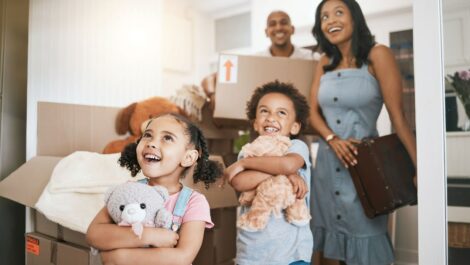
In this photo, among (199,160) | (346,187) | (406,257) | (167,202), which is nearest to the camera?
(167,202)

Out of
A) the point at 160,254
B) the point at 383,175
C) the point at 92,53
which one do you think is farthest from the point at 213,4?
the point at 160,254

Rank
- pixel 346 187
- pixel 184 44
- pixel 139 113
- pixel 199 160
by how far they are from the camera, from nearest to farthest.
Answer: pixel 199 160
pixel 346 187
pixel 139 113
pixel 184 44

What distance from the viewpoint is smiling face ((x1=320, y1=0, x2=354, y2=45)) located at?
4.42ft

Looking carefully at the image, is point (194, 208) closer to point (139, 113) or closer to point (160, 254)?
point (160, 254)

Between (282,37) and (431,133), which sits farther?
(282,37)

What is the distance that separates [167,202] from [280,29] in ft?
4.19

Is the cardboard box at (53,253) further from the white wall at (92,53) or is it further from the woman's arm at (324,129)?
the woman's arm at (324,129)

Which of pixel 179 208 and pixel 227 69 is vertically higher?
pixel 227 69

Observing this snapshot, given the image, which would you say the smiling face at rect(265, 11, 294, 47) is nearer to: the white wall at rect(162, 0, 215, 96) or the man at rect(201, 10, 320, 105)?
the man at rect(201, 10, 320, 105)

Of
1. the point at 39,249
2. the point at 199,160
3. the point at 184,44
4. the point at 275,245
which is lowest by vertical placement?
the point at 39,249

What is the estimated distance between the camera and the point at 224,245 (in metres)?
1.50

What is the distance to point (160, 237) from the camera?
31.8 inches

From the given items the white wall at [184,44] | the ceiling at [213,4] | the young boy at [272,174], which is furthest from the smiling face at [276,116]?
the ceiling at [213,4]

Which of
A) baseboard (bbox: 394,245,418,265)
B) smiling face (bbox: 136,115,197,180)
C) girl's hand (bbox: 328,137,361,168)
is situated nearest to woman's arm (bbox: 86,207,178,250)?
smiling face (bbox: 136,115,197,180)
